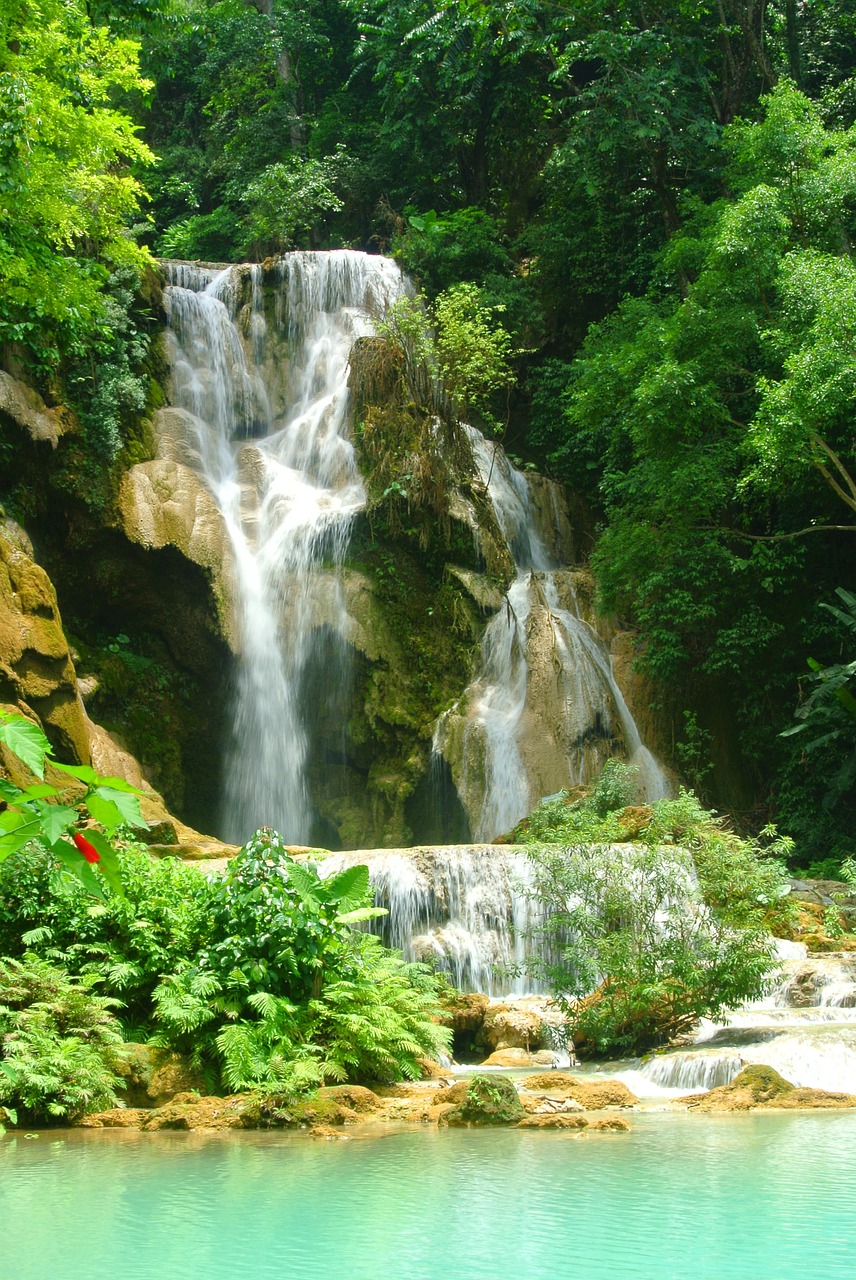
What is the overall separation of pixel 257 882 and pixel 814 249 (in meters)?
13.5

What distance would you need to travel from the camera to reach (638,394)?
55.7 ft

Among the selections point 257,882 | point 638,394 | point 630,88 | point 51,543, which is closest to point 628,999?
point 257,882

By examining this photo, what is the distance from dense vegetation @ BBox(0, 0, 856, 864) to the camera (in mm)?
15773

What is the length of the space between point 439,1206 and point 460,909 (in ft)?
24.3

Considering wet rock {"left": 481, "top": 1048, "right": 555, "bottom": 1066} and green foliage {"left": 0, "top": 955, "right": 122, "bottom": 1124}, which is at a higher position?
green foliage {"left": 0, "top": 955, "right": 122, "bottom": 1124}

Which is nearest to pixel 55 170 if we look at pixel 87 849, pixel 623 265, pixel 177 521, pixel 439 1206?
pixel 177 521

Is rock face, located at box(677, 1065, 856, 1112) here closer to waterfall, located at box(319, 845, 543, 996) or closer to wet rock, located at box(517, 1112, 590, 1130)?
wet rock, located at box(517, 1112, 590, 1130)

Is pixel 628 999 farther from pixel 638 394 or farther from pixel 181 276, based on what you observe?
pixel 181 276

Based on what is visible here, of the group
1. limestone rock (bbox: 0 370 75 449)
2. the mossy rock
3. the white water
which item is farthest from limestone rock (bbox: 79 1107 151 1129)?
limestone rock (bbox: 0 370 75 449)

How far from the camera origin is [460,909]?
11.6m

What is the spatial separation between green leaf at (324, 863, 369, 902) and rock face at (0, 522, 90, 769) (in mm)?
5900

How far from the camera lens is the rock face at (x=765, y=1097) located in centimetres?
661

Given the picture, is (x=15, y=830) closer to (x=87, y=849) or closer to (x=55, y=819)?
(x=55, y=819)

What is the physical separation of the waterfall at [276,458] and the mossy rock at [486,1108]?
37.0 feet
